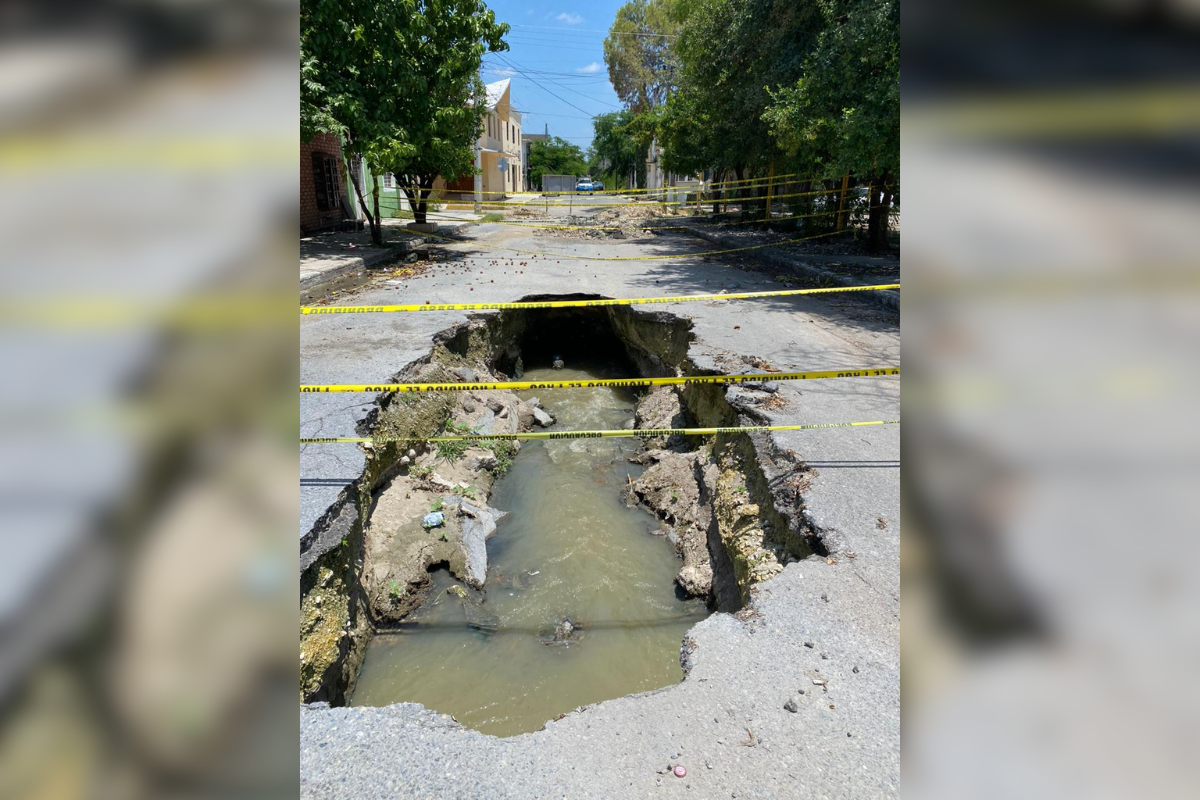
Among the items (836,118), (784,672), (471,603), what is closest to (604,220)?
(836,118)

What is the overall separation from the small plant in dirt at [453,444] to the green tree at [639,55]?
37075 mm

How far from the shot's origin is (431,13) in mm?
13656

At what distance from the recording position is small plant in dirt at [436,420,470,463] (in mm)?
6512

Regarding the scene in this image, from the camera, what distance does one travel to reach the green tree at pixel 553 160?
64.6 m

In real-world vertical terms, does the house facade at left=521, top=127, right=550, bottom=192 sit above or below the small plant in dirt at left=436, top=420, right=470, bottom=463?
above

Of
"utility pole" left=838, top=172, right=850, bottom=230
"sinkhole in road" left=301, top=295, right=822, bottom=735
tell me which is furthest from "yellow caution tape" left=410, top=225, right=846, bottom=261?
"sinkhole in road" left=301, top=295, right=822, bottom=735

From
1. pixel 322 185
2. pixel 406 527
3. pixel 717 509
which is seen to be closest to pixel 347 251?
pixel 322 185

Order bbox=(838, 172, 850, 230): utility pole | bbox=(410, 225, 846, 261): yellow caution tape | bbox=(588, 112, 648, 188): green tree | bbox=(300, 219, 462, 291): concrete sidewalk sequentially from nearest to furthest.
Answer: bbox=(300, 219, 462, 291): concrete sidewalk → bbox=(410, 225, 846, 261): yellow caution tape → bbox=(838, 172, 850, 230): utility pole → bbox=(588, 112, 648, 188): green tree

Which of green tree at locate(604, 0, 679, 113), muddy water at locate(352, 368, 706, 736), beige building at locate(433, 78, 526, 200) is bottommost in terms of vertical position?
muddy water at locate(352, 368, 706, 736)

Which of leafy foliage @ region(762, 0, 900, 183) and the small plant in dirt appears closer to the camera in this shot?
the small plant in dirt

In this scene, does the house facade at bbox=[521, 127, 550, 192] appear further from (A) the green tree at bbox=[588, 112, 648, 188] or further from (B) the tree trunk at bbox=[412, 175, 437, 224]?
(B) the tree trunk at bbox=[412, 175, 437, 224]

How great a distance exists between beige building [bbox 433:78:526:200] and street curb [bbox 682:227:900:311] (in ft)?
67.3

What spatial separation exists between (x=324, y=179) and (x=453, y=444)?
13588mm
